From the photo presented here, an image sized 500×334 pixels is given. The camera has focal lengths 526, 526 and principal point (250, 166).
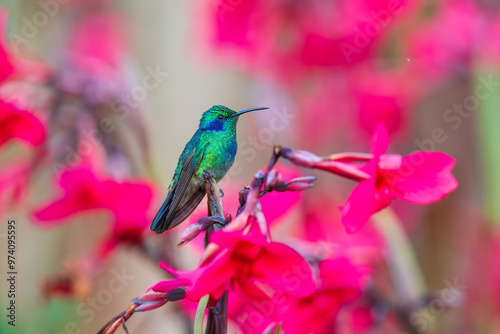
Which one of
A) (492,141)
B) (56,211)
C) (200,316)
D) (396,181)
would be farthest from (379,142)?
(492,141)

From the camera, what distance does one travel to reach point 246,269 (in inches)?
9.7

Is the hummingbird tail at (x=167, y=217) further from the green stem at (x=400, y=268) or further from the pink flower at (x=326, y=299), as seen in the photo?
the green stem at (x=400, y=268)

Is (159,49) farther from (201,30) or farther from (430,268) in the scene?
(430,268)

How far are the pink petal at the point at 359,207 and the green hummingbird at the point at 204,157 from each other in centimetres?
6

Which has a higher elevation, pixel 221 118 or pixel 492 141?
pixel 221 118

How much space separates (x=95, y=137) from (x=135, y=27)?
0.45m

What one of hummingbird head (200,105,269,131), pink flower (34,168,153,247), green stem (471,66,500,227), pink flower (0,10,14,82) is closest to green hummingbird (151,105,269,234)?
hummingbird head (200,105,269,131)

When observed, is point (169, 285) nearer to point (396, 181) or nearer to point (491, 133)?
point (396, 181)

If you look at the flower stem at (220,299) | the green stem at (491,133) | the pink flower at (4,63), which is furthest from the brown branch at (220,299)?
the green stem at (491,133)

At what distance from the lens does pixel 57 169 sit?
0.44 metres

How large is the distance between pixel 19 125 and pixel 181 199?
0.60ft

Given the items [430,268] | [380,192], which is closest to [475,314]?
[430,268]

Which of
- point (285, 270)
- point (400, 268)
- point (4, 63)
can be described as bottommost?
point (400, 268)

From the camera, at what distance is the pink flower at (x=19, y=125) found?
371 mm
